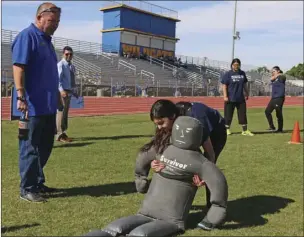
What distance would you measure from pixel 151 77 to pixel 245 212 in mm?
37833

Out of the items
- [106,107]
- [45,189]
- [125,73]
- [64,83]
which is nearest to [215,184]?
[45,189]

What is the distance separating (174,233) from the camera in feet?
8.63

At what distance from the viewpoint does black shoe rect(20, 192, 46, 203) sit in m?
4.74

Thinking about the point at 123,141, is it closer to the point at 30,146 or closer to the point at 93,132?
the point at 93,132

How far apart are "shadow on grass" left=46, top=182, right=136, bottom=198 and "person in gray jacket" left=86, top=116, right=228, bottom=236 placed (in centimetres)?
234

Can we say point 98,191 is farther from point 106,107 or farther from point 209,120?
point 106,107

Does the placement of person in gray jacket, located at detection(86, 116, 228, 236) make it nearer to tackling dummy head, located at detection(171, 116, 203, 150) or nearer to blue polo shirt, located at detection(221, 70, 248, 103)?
tackling dummy head, located at detection(171, 116, 203, 150)

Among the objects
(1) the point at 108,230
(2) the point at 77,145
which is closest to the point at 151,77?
(2) the point at 77,145

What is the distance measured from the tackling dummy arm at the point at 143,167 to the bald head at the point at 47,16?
2188 mm

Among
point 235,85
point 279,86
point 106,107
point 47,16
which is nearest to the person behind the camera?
point 47,16

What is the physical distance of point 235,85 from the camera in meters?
11.1

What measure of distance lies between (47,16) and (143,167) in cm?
228

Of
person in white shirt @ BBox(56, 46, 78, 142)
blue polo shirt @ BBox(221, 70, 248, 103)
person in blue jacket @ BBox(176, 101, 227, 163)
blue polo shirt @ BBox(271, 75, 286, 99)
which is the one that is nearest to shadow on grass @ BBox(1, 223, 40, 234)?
person in blue jacket @ BBox(176, 101, 227, 163)

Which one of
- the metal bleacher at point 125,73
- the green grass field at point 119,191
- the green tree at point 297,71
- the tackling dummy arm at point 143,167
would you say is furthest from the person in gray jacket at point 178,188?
the green tree at point 297,71
